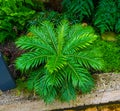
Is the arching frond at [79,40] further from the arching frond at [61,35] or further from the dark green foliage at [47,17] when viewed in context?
the dark green foliage at [47,17]

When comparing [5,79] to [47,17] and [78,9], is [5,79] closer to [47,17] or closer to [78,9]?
[47,17]

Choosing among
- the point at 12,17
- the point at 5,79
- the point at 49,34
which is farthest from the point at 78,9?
the point at 5,79

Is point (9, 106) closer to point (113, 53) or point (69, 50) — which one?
point (69, 50)

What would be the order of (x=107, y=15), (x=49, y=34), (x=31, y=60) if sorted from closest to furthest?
(x=31, y=60), (x=49, y=34), (x=107, y=15)

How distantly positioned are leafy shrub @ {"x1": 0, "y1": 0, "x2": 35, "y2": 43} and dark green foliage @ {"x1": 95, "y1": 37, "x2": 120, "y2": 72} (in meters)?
1.40

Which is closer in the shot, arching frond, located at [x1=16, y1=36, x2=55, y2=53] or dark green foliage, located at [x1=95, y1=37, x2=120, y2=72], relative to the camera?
arching frond, located at [x1=16, y1=36, x2=55, y2=53]

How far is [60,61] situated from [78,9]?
1426 mm

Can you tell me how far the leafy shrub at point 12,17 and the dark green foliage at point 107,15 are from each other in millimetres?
1221

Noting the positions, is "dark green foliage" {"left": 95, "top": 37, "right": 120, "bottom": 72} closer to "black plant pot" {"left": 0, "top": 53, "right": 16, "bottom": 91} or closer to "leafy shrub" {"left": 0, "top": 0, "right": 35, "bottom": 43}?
"leafy shrub" {"left": 0, "top": 0, "right": 35, "bottom": 43}

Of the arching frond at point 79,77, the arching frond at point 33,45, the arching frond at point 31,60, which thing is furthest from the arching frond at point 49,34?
the arching frond at point 79,77

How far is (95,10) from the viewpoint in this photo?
18.3 ft

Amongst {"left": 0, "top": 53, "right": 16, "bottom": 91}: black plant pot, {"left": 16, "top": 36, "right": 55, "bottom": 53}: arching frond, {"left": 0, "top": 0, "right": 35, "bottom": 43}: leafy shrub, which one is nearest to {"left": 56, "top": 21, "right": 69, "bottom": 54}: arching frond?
{"left": 16, "top": 36, "right": 55, "bottom": 53}: arching frond

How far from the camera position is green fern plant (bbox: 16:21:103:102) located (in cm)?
442

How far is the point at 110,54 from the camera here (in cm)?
511
